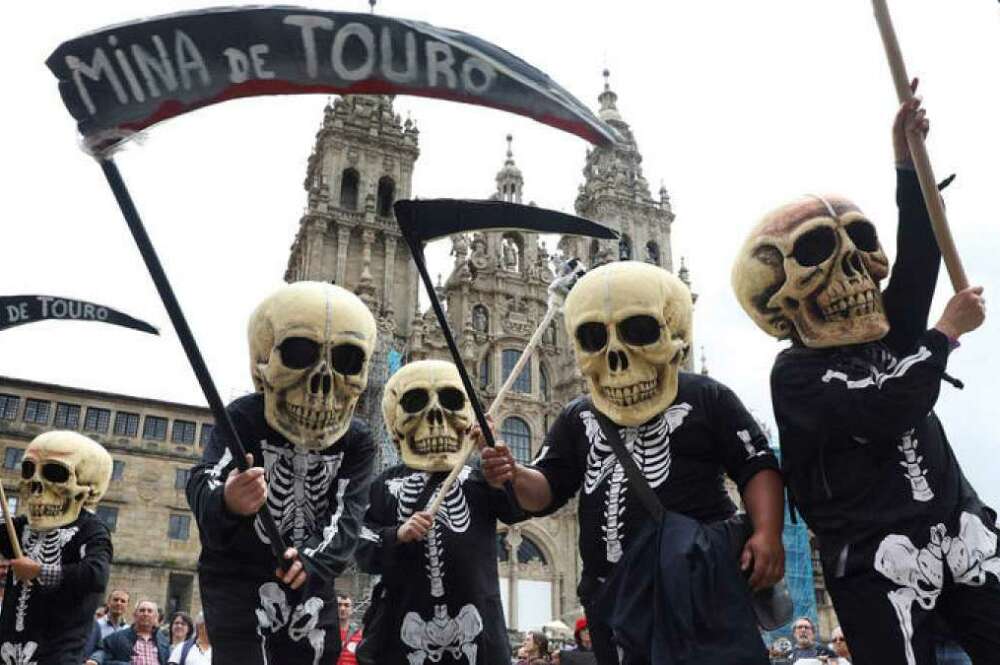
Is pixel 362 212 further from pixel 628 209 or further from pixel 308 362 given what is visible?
pixel 308 362

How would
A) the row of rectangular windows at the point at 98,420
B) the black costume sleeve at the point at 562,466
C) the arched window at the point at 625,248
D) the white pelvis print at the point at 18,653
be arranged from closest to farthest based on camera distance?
the black costume sleeve at the point at 562,466 → the white pelvis print at the point at 18,653 → the row of rectangular windows at the point at 98,420 → the arched window at the point at 625,248

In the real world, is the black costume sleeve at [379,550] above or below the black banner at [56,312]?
below

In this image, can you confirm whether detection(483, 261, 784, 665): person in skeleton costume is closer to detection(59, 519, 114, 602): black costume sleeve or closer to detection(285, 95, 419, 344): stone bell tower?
detection(59, 519, 114, 602): black costume sleeve

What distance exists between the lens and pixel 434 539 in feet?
14.5

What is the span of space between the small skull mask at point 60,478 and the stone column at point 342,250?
2552 cm

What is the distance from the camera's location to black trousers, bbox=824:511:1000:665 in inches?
108

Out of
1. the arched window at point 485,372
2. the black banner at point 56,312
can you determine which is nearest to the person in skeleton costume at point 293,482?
the black banner at point 56,312

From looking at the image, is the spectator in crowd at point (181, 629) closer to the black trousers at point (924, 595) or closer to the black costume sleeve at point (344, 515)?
the black costume sleeve at point (344, 515)

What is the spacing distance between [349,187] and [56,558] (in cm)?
3003

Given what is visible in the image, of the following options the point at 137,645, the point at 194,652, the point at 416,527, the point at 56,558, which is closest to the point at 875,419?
the point at 416,527

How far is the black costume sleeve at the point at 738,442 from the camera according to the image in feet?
11.2

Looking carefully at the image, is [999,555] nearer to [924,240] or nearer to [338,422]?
[924,240]

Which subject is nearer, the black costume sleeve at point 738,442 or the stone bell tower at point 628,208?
the black costume sleeve at point 738,442

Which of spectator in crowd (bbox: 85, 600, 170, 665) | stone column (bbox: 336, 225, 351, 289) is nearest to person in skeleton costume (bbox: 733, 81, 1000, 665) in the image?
spectator in crowd (bbox: 85, 600, 170, 665)
